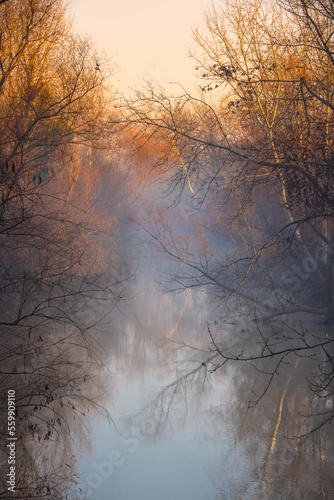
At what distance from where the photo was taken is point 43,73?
1010 centimetres

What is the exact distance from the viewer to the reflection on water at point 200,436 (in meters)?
6.03

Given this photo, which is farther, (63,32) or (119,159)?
(119,159)

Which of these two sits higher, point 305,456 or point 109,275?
point 109,275

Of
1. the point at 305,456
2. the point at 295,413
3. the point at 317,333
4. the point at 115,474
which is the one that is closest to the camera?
the point at 115,474

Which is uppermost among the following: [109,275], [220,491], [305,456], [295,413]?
[109,275]

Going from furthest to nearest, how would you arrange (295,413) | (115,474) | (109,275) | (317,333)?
(109,275)
(317,333)
(295,413)
(115,474)

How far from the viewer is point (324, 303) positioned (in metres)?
12.8

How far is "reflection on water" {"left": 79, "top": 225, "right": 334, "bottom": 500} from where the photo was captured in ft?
19.8

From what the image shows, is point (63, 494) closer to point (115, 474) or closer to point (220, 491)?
point (115, 474)

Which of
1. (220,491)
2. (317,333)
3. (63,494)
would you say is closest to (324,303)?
(317,333)

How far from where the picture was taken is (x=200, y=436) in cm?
743

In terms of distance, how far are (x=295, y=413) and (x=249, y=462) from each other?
193cm

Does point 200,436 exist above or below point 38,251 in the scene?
below

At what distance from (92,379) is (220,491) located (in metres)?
4.22
